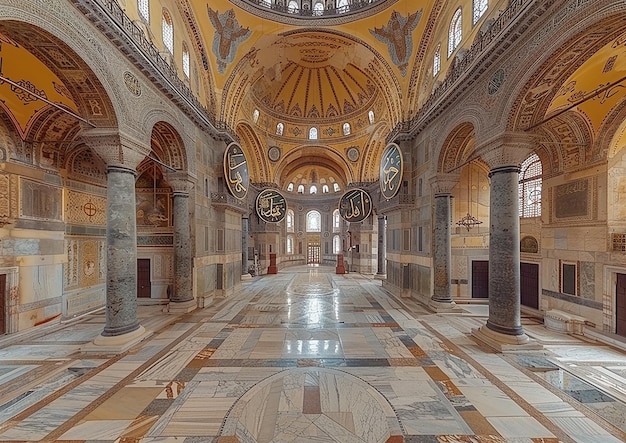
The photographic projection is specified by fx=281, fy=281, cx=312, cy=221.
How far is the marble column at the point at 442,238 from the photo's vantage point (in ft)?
32.0

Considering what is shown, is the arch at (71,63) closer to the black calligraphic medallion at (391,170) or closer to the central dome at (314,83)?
the black calligraphic medallion at (391,170)

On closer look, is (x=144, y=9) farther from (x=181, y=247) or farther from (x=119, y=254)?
(x=181, y=247)

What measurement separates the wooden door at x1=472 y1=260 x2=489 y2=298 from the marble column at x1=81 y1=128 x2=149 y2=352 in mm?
11395

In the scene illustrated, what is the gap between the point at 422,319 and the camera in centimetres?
880

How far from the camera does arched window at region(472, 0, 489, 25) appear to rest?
7.63m

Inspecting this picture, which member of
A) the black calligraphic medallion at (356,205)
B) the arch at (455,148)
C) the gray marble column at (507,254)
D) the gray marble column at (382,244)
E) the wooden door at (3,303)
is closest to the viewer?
the gray marble column at (507,254)

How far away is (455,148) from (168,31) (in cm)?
1011

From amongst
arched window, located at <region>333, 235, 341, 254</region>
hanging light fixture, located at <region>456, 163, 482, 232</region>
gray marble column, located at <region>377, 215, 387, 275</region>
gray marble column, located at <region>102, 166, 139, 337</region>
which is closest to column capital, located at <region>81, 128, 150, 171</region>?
gray marble column, located at <region>102, 166, 139, 337</region>

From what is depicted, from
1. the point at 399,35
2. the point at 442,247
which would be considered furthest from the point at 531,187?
the point at 399,35

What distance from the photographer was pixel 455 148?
368 inches

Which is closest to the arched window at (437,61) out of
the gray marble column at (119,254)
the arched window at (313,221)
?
the gray marble column at (119,254)

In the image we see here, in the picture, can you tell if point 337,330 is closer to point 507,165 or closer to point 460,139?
point 507,165

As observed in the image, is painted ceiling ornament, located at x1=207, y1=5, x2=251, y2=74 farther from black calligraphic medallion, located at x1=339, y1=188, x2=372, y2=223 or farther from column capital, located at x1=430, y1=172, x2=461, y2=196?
column capital, located at x1=430, y1=172, x2=461, y2=196

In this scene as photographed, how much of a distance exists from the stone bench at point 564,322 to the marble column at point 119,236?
1078cm
